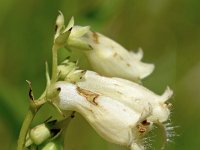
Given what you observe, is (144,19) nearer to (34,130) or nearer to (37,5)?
(37,5)

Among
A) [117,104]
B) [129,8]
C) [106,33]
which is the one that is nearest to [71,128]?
[106,33]

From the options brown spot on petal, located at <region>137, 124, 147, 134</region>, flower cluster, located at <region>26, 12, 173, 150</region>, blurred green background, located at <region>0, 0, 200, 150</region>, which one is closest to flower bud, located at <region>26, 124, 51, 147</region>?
flower cluster, located at <region>26, 12, 173, 150</region>

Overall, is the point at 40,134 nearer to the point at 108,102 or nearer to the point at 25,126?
the point at 25,126

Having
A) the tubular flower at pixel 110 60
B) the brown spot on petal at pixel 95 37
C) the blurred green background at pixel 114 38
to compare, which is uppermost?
the brown spot on petal at pixel 95 37

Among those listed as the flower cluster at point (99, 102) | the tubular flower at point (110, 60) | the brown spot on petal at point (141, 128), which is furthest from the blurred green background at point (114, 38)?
the brown spot on petal at point (141, 128)

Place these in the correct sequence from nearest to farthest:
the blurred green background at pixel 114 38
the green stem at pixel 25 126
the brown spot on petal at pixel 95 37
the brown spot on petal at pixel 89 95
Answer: the green stem at pixel 25 126 → the brown spot on petal at pixel 89 95 → the brown spot on petal at pixel 95 37 → the blurred green background at pixel 114 38

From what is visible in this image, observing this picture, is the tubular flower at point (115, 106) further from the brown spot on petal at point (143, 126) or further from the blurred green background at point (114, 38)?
the blurred green background at point (114, 38)

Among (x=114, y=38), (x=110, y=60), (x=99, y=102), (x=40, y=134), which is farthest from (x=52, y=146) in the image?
(x=114, y=38)
